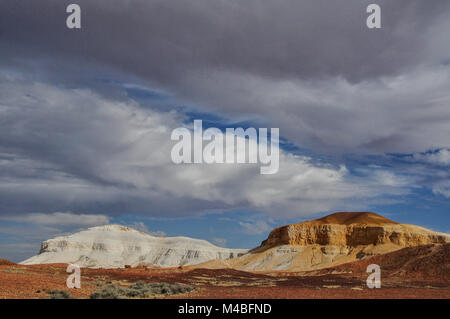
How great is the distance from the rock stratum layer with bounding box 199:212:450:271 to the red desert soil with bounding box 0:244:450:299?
28.1 metres

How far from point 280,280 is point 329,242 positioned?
220ft

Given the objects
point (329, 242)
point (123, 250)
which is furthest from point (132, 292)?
point (123, 250)

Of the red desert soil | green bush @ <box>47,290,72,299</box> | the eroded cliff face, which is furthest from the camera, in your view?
the eroded cliff face

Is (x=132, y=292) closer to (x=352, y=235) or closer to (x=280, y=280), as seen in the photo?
(x=280, y=280)

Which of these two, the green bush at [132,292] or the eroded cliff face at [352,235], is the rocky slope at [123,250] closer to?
the eroded cliff face at [352,235]

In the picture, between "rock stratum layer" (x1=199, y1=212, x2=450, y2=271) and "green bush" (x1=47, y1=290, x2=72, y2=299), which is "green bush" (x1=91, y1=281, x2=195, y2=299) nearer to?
"green bush" (x1=47, y1=290, x2=72, y2=299)

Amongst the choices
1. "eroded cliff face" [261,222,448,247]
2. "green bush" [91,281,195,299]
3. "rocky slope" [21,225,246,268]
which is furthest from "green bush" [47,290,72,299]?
"rocky slope" [21,225,246,268]

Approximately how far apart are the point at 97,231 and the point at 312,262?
10913 cm

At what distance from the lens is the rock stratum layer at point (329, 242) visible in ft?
362

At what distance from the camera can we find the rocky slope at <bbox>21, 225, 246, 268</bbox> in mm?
156500

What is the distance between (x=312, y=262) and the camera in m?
111

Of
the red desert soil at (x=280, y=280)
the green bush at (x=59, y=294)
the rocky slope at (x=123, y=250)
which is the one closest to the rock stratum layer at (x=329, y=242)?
the red desert soil at (x=280, y=280)

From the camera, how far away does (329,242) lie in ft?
396

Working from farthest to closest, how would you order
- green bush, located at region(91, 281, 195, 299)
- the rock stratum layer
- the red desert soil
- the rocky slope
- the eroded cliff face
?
1. the rocky slope
2. the eroded cliff face
3. the rock stratum layer
4. the red desert soil
5. green bush, located at region(91, 281, 195, 299)
